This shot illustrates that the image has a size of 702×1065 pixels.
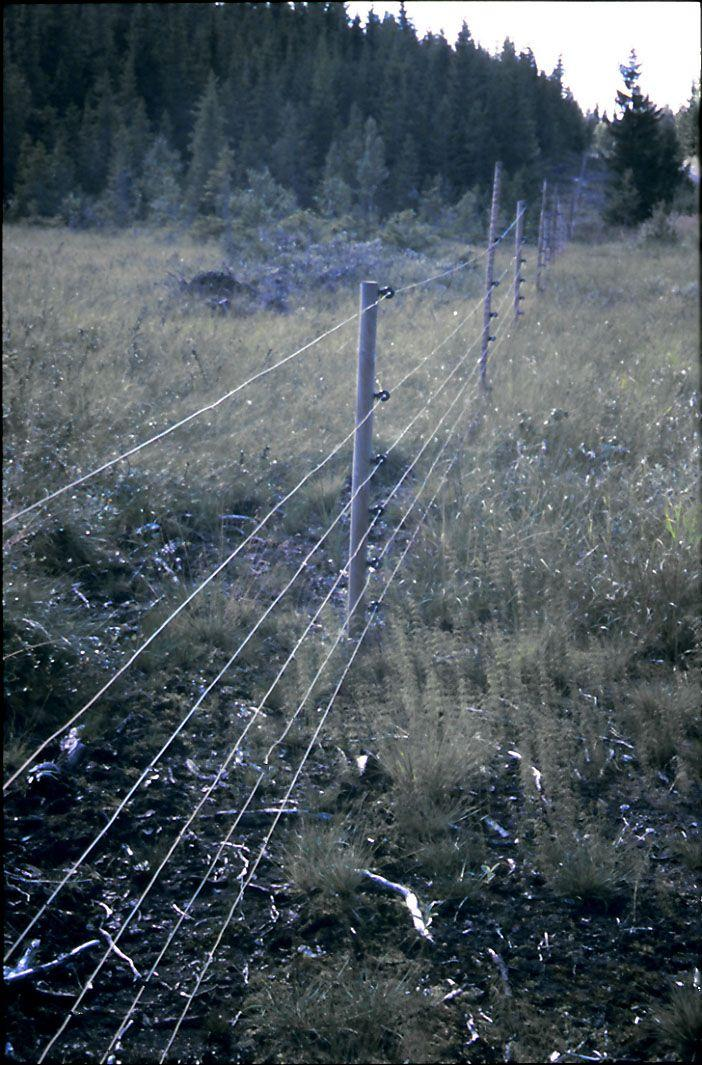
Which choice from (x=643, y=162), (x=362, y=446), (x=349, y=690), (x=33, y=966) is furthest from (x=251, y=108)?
(x=33, y=966)

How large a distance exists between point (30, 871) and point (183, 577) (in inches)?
82.7

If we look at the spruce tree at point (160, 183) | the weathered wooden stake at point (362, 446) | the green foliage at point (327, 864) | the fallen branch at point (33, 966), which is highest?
the spruce tree at point (160, 183)

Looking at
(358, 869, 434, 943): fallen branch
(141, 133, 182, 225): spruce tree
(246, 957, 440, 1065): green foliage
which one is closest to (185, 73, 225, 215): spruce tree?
(141, 133, 182, 225): spruce tree

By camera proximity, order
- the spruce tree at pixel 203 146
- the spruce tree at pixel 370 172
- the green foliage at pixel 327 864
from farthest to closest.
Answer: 1. the spruce tree at pixel 370 172
2. the spruce tree at pixel 203 146
3. the green foliage at pixel 327 864

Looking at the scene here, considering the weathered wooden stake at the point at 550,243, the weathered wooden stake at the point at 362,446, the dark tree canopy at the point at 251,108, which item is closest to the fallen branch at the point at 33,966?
the weathered wooden stake at the point at 362,446

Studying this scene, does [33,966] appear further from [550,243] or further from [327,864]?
[550,243]

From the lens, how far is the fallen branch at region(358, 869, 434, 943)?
2692mm

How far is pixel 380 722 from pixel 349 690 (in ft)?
0.99

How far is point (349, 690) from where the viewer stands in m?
3.95

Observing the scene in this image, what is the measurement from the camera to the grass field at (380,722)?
8.03 ft

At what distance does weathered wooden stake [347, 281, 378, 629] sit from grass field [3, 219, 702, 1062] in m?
0.22

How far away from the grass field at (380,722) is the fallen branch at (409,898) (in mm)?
23

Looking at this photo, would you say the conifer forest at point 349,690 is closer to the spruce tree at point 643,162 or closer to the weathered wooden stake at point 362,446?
the weathered wooden stake at point 362,446

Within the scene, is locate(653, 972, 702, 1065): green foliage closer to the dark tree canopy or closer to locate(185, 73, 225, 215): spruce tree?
the dark tree canopy
